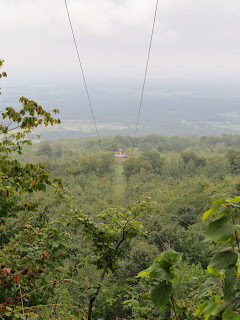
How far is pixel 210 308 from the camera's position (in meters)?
0.95

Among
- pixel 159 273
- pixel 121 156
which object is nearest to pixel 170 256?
pixel 159 273

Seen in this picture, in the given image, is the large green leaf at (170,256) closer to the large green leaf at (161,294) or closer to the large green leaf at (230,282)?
the large green leaf at (161,294)

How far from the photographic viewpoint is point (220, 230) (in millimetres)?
847

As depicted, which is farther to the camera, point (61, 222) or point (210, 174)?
point (210, 174)

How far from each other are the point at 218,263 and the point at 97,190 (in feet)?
126

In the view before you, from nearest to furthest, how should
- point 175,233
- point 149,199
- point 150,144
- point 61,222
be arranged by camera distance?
point 61,222 < point 149,199 < point 175,233 < point 150,144

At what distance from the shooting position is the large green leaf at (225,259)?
0.84 metres

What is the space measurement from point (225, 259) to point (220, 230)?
0.08 m

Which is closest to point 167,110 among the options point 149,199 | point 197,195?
point 197,195

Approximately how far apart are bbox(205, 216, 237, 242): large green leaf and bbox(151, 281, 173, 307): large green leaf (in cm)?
36

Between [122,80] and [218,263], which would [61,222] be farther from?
[122,80]

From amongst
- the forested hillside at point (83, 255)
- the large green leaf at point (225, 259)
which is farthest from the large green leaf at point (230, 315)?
the large green leaf at point (225, 259)

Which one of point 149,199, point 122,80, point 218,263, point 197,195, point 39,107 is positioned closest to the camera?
point 218,263

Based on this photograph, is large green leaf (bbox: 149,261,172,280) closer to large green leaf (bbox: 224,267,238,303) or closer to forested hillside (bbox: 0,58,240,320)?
forested hillside (bbox: 0,58,240,320)
